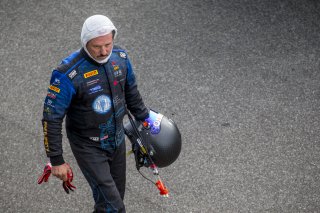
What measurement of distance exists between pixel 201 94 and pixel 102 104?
7.84 feet

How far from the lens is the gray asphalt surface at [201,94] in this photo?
15.7 feet

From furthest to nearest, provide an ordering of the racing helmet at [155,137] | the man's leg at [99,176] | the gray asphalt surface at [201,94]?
the gray asphalt surface at [201,94]
the racing helmet at [155,137]
the man's leg at [99,176]

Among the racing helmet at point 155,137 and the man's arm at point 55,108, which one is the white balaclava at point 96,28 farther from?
the racing helmet at point 155,137

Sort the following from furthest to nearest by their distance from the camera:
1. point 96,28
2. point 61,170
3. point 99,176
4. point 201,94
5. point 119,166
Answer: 1. point 201,94
2. point 119,166
3. point 99,176
4. point 61,170
5. point 96,28

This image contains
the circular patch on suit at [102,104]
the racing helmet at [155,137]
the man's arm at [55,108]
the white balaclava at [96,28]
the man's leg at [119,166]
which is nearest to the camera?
the white balaclava at [96,28]

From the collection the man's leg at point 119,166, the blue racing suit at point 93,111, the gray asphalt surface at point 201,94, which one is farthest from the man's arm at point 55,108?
the gray asphalt surface at point 201,94

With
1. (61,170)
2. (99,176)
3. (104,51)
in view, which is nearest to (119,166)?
(99,176)

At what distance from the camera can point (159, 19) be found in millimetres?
6848

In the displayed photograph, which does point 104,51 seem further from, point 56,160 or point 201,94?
point 201,94

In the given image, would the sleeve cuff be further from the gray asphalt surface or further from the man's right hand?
the gray asphalt surface

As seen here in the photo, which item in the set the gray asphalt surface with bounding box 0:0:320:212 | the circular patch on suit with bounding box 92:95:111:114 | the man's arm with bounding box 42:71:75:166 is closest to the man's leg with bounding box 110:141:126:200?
the circular patch on suit with bounding box 92:95:111:114

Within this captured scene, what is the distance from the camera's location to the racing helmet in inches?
161

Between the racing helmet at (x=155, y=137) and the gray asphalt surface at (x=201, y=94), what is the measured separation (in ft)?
2.32

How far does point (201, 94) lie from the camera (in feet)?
19.1
